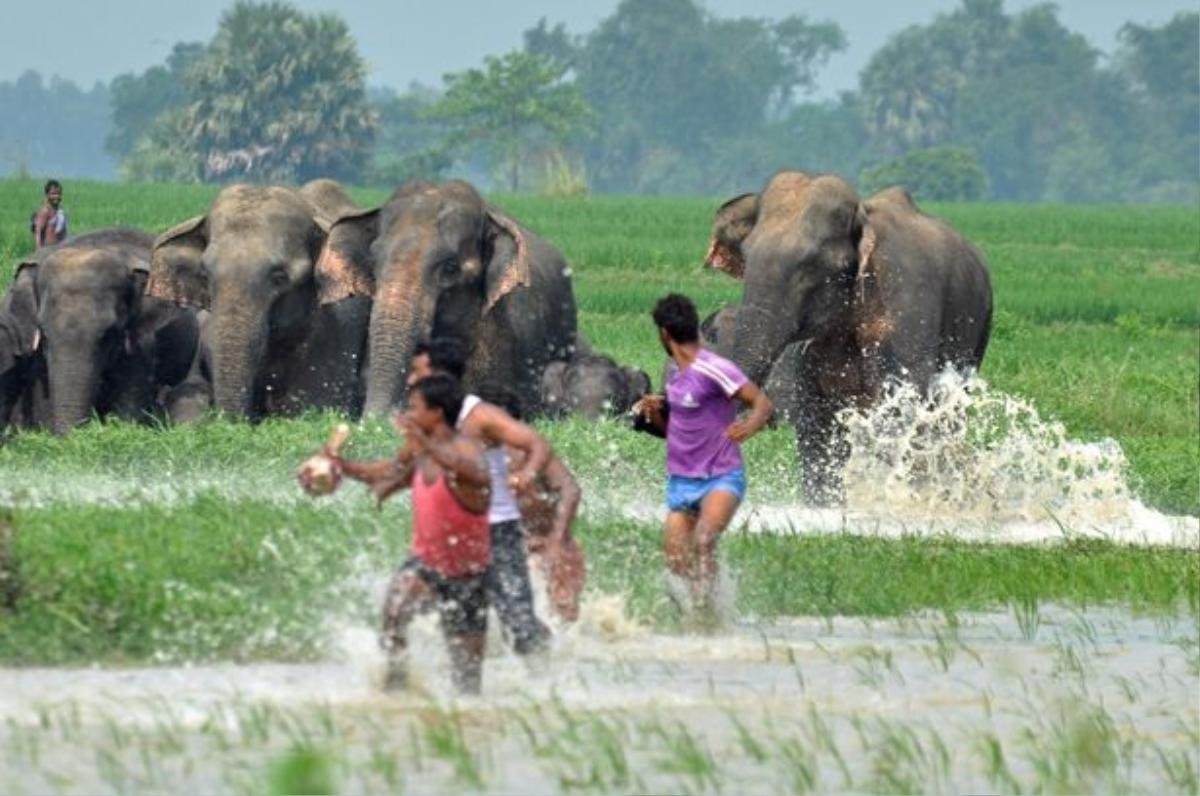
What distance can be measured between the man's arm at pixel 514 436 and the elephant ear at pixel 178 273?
1126 centimetres

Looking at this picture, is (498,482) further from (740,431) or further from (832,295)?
(832,295)

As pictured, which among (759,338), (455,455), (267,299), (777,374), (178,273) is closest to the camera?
(455,455)

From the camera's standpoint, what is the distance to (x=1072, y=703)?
12.6 metres

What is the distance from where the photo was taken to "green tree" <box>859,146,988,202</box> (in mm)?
123312

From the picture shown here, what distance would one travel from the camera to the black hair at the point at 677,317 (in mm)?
14867

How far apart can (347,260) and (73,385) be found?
2168mm

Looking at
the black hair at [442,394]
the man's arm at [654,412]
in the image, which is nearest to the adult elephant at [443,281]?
the man's arm at [654,412]

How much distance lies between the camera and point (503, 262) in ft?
75.9

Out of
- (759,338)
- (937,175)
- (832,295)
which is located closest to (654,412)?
(759,338)

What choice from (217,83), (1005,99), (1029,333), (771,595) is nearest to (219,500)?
(771,595)

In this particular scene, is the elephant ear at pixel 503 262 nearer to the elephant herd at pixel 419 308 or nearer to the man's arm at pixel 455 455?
the elephant herd at pixel 419 308

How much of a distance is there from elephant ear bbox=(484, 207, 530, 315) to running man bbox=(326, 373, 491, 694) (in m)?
10.8

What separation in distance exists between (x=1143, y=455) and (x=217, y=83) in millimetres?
88761

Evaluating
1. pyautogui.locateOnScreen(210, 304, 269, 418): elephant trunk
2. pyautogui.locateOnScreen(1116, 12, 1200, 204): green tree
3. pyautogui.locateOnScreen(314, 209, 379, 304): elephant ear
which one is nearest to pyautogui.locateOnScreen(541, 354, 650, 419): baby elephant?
pyautogui.locateOnScreen(314, 209, 379, 304): elephant ear
